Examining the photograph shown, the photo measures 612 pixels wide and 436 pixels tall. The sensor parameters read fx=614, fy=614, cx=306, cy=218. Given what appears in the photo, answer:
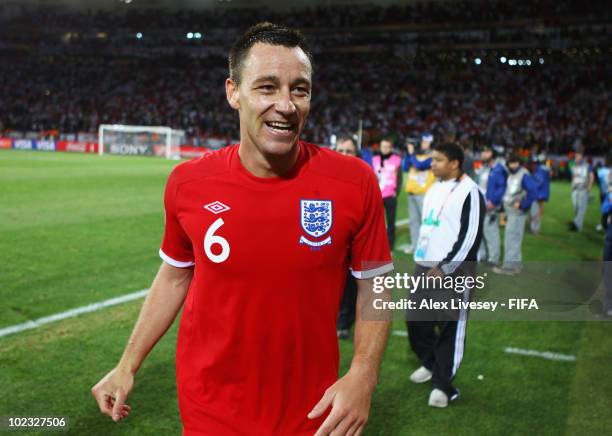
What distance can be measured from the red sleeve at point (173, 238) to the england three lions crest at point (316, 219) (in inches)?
19.6

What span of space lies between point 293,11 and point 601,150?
34.0m

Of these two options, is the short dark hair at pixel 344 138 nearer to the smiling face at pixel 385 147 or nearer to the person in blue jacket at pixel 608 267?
the smiling face at pixel 385 147

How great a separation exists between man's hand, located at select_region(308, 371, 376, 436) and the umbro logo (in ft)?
2.34

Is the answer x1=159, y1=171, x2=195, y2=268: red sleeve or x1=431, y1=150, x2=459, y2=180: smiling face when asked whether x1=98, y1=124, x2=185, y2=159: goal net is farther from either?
x1=159, y1=171, x2=195, y2=268: red sleeve

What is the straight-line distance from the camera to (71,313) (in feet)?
22.1

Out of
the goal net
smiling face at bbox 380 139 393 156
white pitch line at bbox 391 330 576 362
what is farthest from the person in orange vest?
the goal net

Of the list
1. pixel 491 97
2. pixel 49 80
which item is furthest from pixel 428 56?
pixel 49 80

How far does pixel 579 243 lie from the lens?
13.4 m

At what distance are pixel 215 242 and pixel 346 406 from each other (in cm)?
71

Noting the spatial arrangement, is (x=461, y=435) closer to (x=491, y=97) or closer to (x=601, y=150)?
(x=601, y=150)

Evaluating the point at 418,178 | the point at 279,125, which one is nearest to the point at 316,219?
the point at 279,125

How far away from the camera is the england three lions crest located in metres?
2.11

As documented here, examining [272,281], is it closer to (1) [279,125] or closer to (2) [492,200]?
(1) [279,125]

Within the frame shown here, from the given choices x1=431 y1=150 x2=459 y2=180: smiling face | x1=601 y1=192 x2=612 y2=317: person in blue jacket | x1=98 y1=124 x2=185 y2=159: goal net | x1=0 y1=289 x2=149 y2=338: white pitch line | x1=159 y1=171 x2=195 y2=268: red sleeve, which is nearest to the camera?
x1=159 y1=171 x2=195 y2=268: red sleeve
